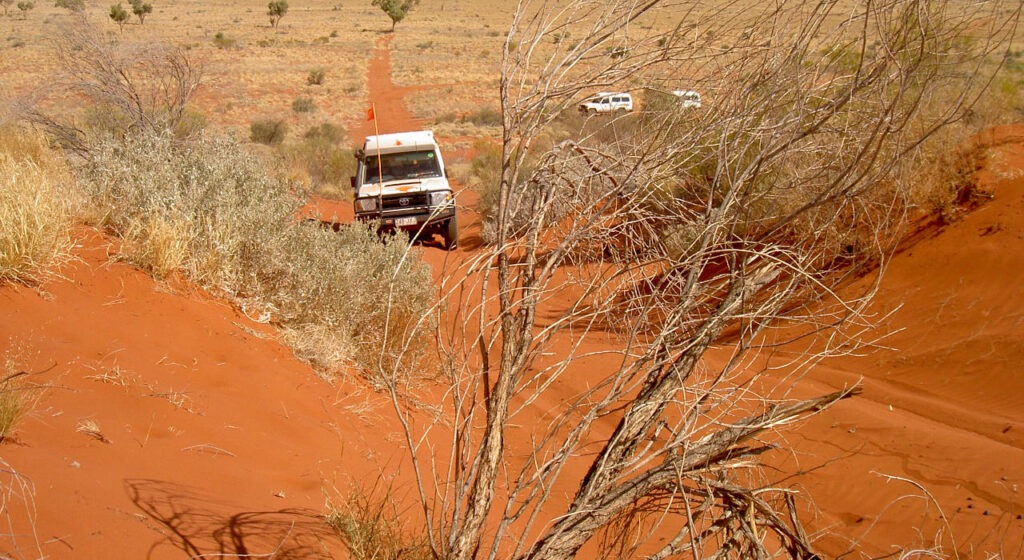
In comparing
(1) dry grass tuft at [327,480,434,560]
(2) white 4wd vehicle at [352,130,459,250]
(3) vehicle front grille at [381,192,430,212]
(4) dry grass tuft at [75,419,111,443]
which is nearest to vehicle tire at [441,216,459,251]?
(2) white 4wd vehicle at [352,130,459,250]

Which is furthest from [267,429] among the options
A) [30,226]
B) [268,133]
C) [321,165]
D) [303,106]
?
[303,106]

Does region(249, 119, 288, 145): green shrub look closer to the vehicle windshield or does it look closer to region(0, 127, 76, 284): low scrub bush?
the vehicle windshield

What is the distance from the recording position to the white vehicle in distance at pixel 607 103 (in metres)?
3.61

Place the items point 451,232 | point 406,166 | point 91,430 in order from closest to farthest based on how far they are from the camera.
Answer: point 91,430, point 406,166, point 451,232

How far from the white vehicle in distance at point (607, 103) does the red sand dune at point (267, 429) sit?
5.68 feet

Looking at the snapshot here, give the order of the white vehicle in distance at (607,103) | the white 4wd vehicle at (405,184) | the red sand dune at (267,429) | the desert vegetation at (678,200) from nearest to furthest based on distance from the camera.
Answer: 1. the desert vegetation at (678,200)
2. the white vehicle in distance at (607,103)
3. the red sand dune at (267,429)
4. the white 4wd vehicle at (405,184)

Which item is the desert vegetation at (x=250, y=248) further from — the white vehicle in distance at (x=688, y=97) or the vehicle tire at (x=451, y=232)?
the vehicle tire at (x=451, y=232)

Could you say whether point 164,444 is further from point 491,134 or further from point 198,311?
point 491,134

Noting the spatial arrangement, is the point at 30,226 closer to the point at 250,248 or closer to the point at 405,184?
the point at 250,248

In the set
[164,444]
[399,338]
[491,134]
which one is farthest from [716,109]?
[491,134]

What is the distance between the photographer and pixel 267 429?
6.18m

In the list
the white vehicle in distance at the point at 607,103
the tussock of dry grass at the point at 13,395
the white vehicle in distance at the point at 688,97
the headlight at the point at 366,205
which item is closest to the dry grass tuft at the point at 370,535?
the tussock of dry grass at the point at 13,395

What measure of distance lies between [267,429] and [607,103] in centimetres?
363

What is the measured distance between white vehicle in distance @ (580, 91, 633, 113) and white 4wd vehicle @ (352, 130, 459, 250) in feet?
31.5
